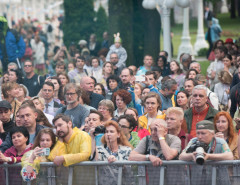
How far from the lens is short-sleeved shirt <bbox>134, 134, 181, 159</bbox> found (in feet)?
27.1

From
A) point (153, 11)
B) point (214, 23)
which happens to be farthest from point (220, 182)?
point (214, 23)

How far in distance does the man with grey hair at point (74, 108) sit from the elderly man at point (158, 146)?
9.16ft

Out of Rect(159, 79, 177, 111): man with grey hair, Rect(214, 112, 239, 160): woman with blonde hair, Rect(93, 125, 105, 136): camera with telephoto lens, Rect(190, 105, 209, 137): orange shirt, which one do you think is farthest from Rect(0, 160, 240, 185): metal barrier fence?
Rect(159, 79, 177, 111): man with grey hair

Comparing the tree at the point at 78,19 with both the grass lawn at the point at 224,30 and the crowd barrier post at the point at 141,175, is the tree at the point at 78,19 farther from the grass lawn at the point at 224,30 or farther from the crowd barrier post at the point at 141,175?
the crowd barrier post at the point at 141,175

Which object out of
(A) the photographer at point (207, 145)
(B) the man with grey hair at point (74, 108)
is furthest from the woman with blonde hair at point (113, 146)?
(B) the man with grey hair at point (74, 108)

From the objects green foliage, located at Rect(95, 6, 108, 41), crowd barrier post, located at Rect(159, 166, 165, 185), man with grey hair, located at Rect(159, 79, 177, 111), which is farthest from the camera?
green foliage, located at Rect(95, 6, 108, 41)

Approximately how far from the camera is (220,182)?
7773 mm

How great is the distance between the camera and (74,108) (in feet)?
36.8

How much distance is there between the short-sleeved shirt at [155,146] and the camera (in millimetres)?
8266

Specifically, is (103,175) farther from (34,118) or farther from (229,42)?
(229,42)

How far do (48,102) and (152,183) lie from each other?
4858mm

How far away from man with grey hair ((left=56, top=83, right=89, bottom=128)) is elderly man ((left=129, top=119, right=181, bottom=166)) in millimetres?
2793

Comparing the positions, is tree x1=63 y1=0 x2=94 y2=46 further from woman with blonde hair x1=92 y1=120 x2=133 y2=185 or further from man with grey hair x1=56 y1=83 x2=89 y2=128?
woman with blonde hair x1=92 y1=120 x2=133 y2=185

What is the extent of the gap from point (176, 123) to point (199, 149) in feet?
4.55
